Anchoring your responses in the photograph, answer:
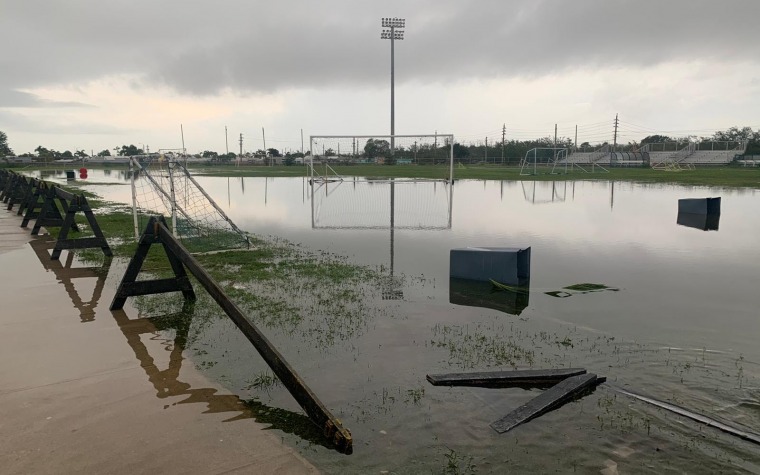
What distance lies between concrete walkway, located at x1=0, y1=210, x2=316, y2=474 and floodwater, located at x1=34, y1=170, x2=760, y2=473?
0.98 feet

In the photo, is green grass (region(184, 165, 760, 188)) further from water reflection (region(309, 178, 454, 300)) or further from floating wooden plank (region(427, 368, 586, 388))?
floating wooden plank (region(427, 368, 586, 388))

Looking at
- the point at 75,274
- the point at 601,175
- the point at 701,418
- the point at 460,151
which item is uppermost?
the point at 460,151

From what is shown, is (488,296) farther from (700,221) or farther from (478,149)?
(478,149)

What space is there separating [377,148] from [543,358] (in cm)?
7117

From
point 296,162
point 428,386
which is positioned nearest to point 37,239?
point 428,386

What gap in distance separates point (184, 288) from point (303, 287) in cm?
191

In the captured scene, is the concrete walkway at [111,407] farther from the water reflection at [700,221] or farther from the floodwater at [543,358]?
the water reflection at [700,221]

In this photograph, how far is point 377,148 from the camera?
75438 millimetres

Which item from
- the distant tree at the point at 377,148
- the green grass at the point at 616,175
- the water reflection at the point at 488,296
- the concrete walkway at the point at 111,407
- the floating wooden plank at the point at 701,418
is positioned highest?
the distant tree at the point at 377,148

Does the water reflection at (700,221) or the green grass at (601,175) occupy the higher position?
the green grass at (601,175)

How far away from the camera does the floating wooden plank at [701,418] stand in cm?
412

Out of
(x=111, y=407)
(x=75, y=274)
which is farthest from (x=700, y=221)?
(x=111, y=407)

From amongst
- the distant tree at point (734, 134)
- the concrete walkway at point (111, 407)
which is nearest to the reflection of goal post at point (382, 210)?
the concrete walkway at point (111, 407)

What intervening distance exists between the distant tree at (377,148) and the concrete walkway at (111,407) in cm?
6512
